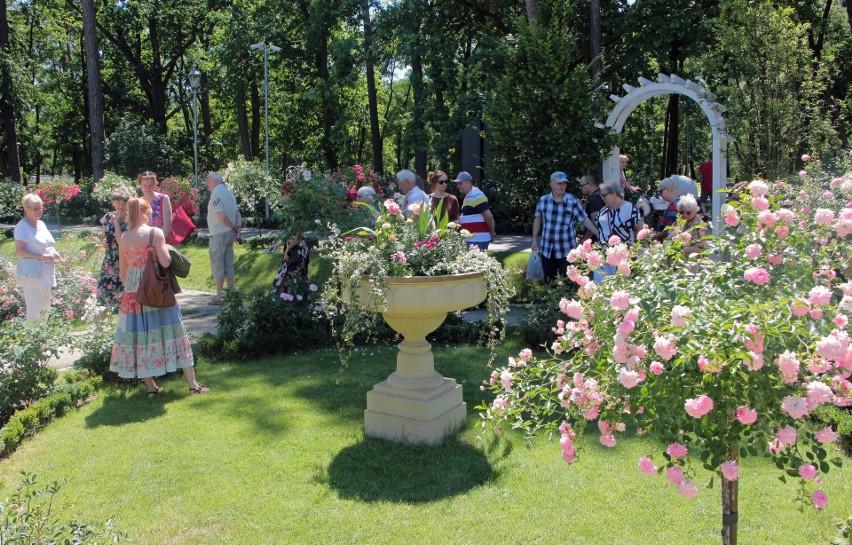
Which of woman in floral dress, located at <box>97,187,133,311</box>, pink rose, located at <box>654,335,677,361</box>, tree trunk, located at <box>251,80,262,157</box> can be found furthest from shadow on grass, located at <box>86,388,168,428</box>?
tree trunk, located at <box>251,80,262,157</box>

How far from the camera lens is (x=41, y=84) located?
3491 cm

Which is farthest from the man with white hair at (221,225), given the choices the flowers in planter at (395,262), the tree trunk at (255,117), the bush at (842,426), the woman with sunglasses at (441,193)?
the tree trunk at (255,117)

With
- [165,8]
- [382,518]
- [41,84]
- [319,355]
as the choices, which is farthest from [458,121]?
[41,84]

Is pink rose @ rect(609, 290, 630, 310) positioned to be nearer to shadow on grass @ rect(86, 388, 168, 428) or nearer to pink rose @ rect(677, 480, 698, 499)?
pink rose @ rect(677, 480, 698, 499)

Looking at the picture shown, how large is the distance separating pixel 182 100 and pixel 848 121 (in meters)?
30.1

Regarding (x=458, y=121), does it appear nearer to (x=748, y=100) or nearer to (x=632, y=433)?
(x=748, y=100)

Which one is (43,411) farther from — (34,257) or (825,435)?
(825,435)

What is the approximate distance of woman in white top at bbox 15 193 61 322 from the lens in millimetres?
6898

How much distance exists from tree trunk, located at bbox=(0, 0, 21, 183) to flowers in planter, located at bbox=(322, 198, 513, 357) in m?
26.0

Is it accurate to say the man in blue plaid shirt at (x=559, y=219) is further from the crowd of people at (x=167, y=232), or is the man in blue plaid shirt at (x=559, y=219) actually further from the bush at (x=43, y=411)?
the bush at (x=43, y=411)

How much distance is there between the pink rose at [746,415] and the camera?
196 centimetres

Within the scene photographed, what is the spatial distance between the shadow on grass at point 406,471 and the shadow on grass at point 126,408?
190cm

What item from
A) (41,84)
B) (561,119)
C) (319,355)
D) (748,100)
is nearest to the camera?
(319,355)

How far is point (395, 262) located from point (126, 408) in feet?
9.24
